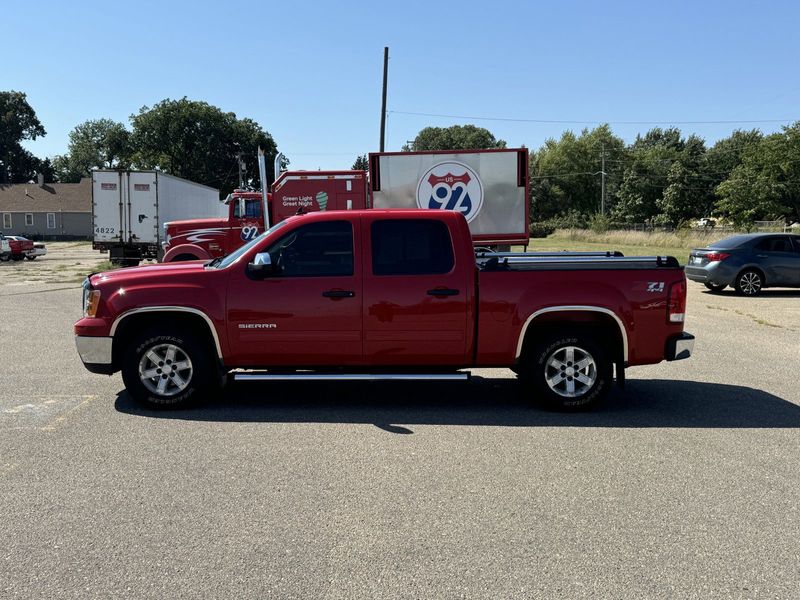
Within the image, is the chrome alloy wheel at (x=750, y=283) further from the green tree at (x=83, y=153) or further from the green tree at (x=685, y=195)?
the green tree at (x=83, y=153)

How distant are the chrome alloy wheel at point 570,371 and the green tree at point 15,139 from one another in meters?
111

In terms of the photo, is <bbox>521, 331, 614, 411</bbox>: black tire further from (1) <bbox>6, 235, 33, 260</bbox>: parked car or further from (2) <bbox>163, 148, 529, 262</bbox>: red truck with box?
(1) <bbox>6, 235, 33, 260</bbox>: parked car

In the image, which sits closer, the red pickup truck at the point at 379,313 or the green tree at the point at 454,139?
the red pickup truck at the point at 379,313

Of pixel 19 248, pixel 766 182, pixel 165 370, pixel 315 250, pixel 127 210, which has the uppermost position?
pixel 766 182

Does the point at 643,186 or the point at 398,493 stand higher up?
the point at 643,186

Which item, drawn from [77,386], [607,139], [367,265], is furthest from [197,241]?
[607,139]

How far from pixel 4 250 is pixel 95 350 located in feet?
105

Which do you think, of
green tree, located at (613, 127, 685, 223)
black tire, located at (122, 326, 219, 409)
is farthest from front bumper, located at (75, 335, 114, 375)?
green tree, located at (613, 127, 685, 223)

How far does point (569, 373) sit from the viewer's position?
6500 millimetres

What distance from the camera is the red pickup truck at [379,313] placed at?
20.9 feet

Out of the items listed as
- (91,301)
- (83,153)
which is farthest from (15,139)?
(91,301)

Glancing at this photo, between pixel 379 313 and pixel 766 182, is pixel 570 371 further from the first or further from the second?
pixel 766 182

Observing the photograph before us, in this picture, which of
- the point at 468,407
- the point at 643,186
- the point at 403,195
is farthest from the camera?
the point at 643,186

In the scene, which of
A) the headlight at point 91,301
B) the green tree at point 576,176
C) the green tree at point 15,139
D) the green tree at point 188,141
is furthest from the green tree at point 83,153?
the headlight at point 91,301
